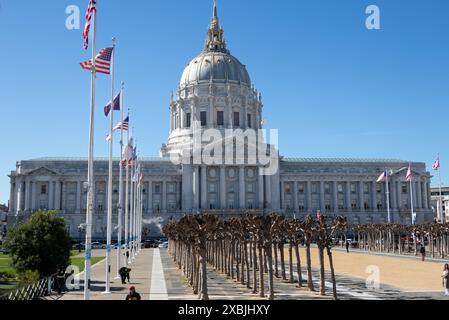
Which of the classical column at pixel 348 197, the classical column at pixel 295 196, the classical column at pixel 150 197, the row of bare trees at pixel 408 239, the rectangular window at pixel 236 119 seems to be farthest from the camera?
the rectangular window at pixel 236 119

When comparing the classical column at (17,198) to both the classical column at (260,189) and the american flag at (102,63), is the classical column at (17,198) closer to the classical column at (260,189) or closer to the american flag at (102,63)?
the classical column at (260,189)

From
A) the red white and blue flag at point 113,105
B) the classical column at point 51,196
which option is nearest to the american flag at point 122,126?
the red white and blue flag at point 113,105

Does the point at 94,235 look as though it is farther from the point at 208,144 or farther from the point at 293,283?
the point at 293,283

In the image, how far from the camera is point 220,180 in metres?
119

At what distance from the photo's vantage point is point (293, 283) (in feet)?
126

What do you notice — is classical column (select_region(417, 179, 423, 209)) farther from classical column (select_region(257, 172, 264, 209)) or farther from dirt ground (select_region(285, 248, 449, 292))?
dirt ground (select_region(285, 248, 449, 292))

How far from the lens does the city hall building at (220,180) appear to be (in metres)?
118

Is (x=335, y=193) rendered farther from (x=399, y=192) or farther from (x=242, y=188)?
(x=242, y=188)

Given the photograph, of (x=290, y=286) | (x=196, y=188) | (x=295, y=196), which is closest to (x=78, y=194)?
(x=196, y=188)

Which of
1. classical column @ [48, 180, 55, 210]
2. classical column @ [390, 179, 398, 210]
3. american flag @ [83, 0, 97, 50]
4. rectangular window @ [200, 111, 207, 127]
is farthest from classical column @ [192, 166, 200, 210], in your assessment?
american flag @ [83, 0, 97, 50]

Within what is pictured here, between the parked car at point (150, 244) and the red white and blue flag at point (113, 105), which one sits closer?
the red white and blue flag at point (113, 105)
